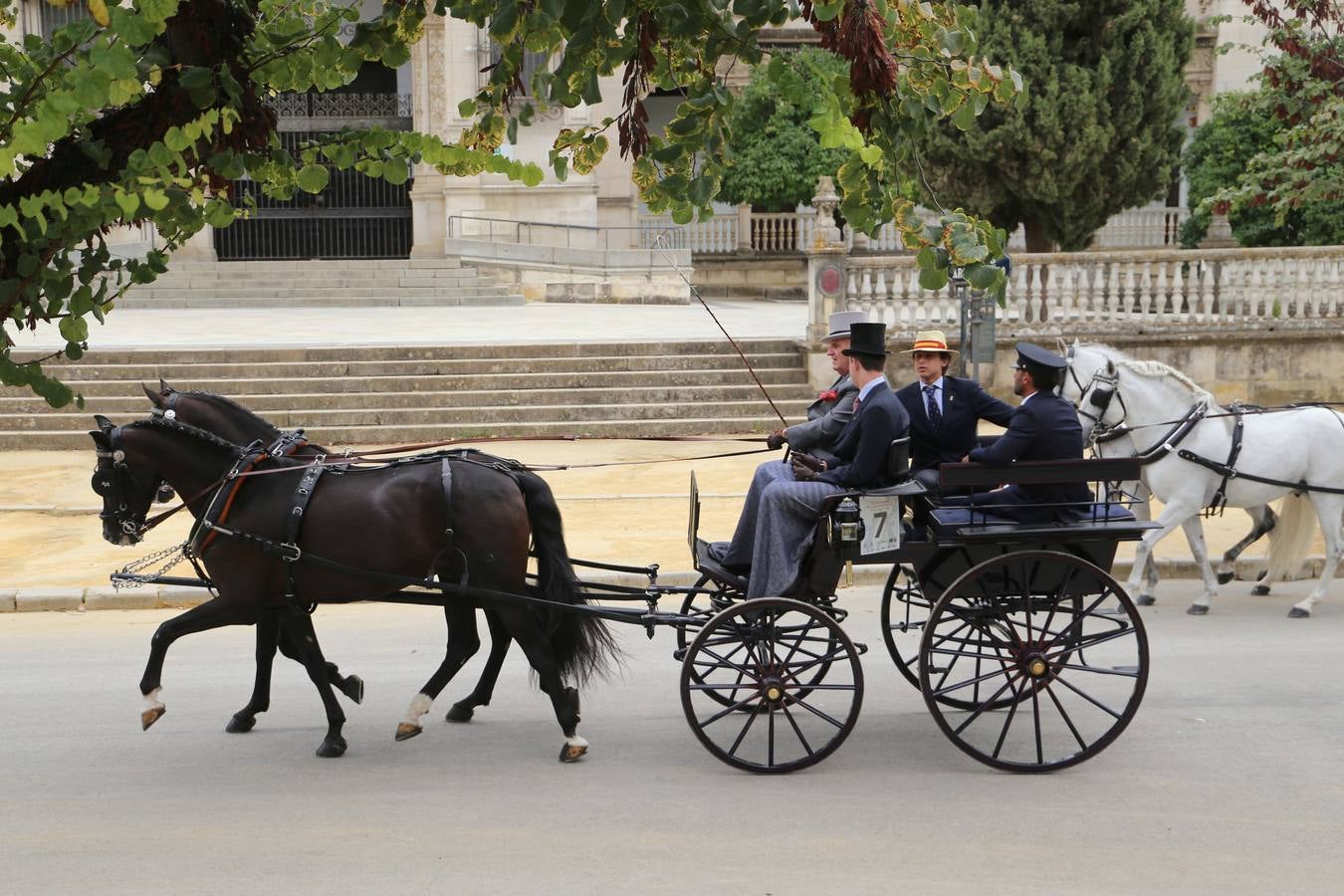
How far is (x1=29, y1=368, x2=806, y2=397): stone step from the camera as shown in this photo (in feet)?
56.3

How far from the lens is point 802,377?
710 inches

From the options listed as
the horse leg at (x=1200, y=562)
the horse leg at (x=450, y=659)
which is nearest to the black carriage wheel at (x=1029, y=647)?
the horse leg at (x=450, y=659)

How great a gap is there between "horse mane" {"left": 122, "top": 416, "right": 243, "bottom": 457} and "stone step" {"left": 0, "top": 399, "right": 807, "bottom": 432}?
32.1ft

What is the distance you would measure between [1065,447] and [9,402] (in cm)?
1368

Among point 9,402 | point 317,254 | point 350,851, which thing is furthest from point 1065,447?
point 317,254

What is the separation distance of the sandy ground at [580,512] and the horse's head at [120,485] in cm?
400

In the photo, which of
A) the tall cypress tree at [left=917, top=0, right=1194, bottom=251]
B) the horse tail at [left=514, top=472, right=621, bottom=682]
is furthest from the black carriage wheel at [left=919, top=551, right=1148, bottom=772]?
the tall cypress tree at [left=917, top=0, right=1194, bottom=251]

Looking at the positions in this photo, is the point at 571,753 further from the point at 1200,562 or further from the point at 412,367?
the point at 412,367

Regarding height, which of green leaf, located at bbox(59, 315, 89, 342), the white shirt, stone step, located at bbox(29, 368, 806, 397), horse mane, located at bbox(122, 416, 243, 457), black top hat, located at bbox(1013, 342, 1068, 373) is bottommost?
stone step, located at bbox(29, 368, 806, 397)

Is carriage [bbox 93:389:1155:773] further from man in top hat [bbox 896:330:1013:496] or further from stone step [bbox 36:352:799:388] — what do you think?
stone step [bbox 36:352:799:388]

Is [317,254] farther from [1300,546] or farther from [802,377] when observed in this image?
[1300,546]

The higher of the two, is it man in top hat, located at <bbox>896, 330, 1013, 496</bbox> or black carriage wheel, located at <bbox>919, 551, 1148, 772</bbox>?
man in top hat, located at <bbox>896, 330, 1013, 496</bbox>

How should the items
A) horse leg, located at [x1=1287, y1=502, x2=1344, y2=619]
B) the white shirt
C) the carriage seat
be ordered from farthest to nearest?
horse leg, located at [x1=1287, y1=502, x2=1344, y2=619]
the white shirt
the carriage seat

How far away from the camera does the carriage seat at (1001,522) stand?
6477mm
